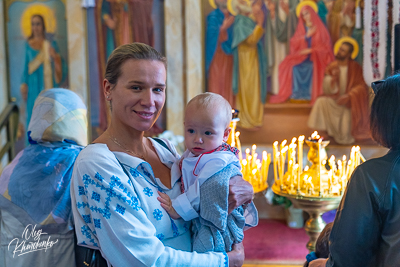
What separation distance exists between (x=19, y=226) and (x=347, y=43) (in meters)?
5.22

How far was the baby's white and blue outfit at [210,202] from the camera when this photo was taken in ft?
5.63

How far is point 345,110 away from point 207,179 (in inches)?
189

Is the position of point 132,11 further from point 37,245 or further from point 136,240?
point 136,240

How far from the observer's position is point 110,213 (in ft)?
5.00

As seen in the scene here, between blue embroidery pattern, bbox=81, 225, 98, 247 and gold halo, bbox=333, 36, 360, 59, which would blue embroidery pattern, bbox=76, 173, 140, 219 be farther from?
gold halo, bbox=333, 36, 360, 59

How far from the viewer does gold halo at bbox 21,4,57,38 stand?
259 inches

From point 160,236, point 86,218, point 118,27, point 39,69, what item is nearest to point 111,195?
point 86,218

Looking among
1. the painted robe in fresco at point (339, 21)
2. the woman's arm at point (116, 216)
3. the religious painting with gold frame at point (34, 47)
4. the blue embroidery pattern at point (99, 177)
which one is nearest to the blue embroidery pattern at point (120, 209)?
the woman's arm at point (116, 216)

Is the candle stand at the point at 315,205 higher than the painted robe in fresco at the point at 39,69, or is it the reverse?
the painted robe in fresco at the point at 39,69

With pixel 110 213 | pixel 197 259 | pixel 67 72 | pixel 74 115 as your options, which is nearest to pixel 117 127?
pixel 110 213

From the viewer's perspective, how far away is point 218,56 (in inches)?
247

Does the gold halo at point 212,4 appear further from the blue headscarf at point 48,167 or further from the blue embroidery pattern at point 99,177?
the blue embroidery pattern at point 99,177

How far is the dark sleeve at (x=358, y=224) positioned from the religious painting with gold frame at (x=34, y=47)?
5.94m

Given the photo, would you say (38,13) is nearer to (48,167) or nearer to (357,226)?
(48,167)
